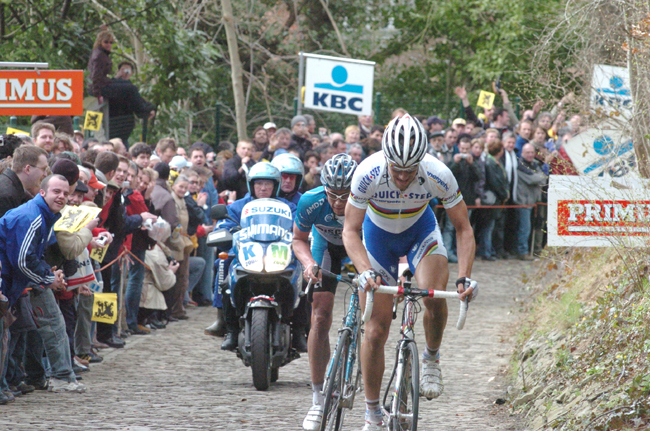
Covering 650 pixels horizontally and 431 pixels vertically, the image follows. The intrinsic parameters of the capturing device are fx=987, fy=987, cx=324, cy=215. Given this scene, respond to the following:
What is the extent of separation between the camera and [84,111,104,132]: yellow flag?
14905 mm

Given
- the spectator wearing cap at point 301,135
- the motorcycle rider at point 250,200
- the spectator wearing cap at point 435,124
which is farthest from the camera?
→ the spectator wearing cap at point 435,124

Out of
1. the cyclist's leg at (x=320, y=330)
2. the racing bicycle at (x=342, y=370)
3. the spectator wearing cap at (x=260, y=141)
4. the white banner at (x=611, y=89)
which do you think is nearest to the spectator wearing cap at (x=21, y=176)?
the cyclist's leg at (x=320, y=330)

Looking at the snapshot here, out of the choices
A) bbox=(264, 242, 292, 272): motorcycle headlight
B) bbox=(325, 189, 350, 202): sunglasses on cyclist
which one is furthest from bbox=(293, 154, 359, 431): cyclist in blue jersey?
bbox=(264, 242, 292, 272): motorcycle headlight

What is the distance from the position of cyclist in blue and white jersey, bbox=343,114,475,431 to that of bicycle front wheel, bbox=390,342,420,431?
0.92 feet

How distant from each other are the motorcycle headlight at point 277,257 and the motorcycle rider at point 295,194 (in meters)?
0.65

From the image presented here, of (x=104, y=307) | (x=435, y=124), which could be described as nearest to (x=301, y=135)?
(x=435, y=124)

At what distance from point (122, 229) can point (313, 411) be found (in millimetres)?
4405

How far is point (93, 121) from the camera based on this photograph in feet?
49.1

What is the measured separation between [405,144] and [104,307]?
16.0 ft

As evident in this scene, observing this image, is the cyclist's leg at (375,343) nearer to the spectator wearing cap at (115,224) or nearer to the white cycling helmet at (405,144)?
the white cycling helmet at (405,144)

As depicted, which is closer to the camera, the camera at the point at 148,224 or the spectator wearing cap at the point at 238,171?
the camera at the point at 148,224

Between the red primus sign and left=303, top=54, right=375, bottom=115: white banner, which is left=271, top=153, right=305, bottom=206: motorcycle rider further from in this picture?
left=303, top=54, right=375, bottom=115: white banner

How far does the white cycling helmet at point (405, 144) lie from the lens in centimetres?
623

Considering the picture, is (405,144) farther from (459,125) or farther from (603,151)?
(459,125)
